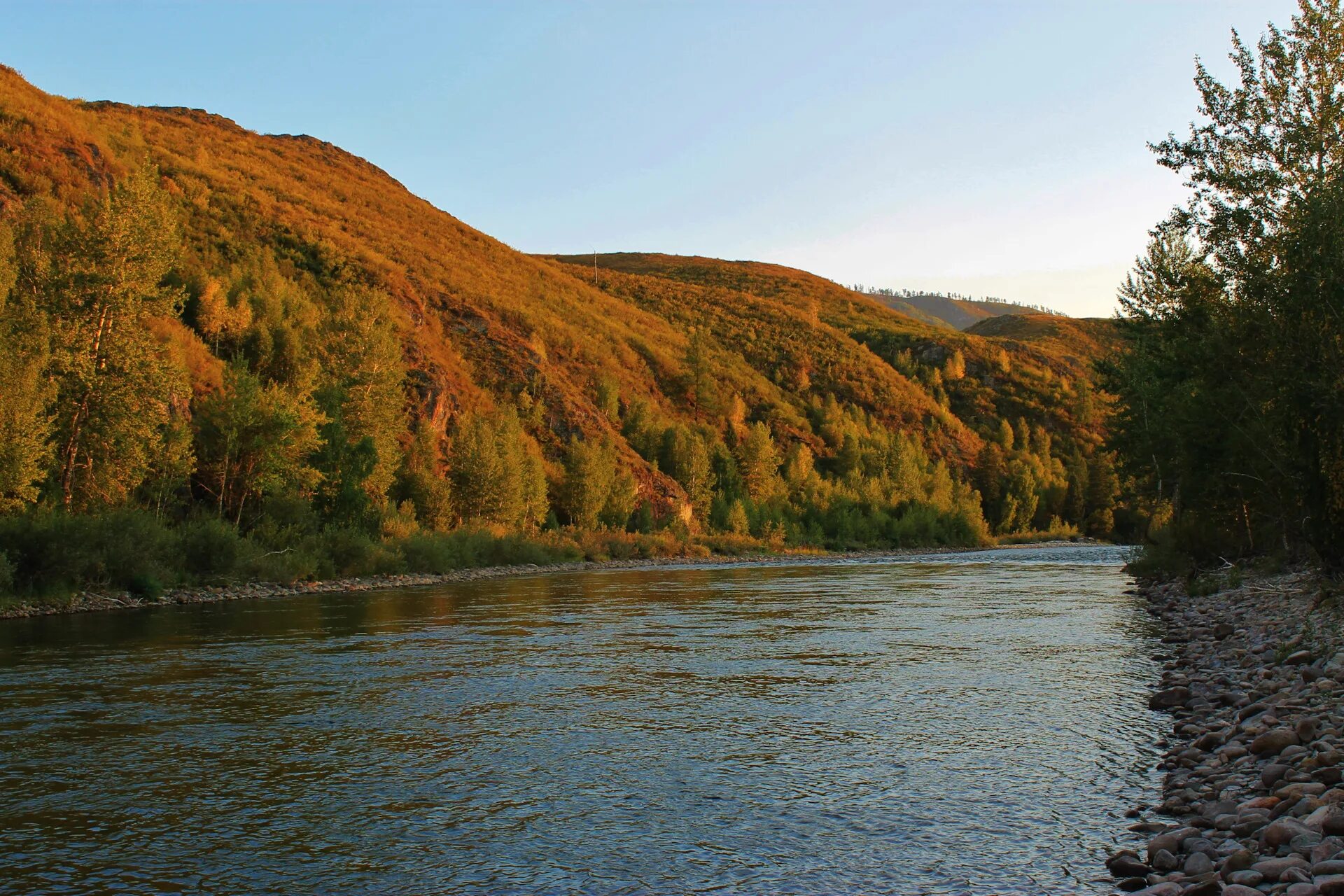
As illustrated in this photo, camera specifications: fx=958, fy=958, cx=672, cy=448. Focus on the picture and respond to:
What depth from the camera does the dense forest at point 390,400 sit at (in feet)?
101

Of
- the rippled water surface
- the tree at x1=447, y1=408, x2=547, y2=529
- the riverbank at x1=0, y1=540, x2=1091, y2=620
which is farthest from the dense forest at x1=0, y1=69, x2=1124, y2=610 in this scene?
the rippled water surface

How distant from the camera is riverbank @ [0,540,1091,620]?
26.4 metres

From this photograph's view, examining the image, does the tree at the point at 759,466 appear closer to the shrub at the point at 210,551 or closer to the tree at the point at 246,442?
the tree at the point at 246,442

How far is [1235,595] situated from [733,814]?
795 inches

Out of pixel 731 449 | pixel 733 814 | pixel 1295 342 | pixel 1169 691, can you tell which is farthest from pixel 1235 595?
pixel 731 449

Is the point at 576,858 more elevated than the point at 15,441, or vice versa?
the point at 15,441

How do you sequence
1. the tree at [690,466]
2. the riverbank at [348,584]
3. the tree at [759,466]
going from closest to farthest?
the riverbank at [348,584] < the tree at [690,466] < the tree at [759,466]

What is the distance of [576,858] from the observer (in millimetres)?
7391

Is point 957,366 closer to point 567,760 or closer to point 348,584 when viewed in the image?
point 348,584

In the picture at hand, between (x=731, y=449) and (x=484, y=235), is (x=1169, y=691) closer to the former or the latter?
(x=731, y=449)

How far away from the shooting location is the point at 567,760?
10.4m

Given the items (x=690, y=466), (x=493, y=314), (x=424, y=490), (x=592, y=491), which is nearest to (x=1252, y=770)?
(x=424, y=490)

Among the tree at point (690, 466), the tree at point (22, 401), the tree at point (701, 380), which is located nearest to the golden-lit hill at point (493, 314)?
the tree at point (701, 380)

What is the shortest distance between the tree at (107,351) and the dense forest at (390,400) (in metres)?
0.10
